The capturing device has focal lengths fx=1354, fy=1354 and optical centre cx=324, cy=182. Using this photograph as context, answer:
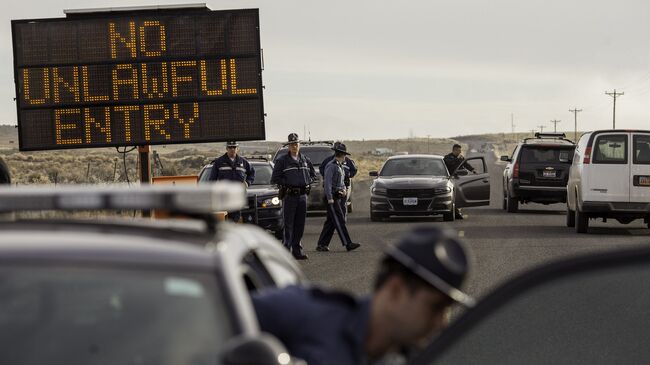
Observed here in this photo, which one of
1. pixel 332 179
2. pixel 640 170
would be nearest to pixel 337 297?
pixel 332 179

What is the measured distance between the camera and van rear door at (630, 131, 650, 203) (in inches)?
936

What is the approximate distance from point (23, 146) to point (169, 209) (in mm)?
16644

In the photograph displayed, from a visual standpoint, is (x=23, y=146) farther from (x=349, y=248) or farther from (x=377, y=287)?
(x=377, y=287)

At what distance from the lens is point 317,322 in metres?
4.00

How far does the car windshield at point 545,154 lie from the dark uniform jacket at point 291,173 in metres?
13.5

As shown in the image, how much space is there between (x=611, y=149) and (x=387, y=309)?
68.3 feet

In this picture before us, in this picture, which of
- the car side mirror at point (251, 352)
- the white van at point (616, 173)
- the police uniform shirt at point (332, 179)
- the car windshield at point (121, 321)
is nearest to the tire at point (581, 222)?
the white van at point (616, 173)

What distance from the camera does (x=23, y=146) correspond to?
2008 cm

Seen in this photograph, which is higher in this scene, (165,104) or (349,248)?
(165,104)

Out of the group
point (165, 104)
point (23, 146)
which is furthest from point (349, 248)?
point (23, 146)

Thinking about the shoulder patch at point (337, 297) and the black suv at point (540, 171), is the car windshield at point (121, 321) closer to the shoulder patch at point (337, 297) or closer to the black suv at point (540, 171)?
the shoulder patch at point (337, 297)

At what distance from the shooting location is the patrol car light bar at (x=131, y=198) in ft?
12.6

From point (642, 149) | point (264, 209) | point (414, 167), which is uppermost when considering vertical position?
point (642, 149)

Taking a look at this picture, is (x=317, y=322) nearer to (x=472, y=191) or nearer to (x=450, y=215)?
(x=472, y=191)
